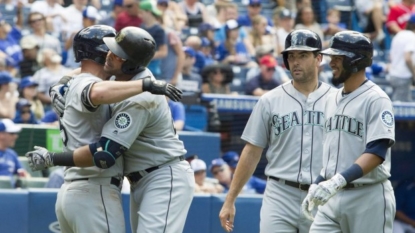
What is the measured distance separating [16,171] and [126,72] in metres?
3.69

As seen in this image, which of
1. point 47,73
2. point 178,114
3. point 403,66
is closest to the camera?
point 178,114

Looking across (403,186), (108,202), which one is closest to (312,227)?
(108,202)

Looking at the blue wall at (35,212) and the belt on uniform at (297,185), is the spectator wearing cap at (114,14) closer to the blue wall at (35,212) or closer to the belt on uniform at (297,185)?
the blue wall at (35,212)

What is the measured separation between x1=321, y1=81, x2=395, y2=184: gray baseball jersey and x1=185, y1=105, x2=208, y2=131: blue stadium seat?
17.6 ft

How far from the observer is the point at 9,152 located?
9016 millimetres

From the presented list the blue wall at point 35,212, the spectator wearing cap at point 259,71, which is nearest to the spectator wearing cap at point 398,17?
the spectator wearing cap at point 259,71

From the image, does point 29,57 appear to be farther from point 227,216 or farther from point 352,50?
point 352,50

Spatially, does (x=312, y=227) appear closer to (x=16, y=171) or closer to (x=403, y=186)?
(x=16, y=171)

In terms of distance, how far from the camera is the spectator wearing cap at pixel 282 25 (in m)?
13.2

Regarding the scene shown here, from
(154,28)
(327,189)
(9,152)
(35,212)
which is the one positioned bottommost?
(35,212)

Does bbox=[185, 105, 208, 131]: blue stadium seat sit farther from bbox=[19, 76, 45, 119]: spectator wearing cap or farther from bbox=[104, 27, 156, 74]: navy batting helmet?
bbox=[104, 27, 156, 74]: navy batting helmet

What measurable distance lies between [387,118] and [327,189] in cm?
57

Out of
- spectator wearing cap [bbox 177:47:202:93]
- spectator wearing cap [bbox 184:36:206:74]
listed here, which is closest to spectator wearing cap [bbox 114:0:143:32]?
spectator wearing cap [bbox 177:47:202:93]

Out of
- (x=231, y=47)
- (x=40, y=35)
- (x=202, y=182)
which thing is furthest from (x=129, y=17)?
(x=202, y=182)
